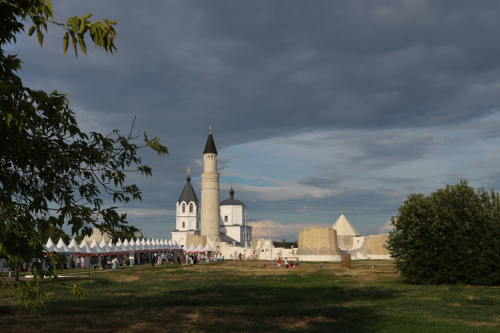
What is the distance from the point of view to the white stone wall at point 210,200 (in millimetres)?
87562

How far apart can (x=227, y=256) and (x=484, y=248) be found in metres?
60.0

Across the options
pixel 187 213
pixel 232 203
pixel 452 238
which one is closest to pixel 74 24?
pixel 452 238

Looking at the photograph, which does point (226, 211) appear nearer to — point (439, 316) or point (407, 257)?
point (407, 257)

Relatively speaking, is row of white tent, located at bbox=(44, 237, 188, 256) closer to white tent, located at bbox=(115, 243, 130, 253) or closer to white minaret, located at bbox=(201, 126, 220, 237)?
white tent, located at bbox=(115, 243, 130, 253)

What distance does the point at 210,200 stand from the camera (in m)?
87.6

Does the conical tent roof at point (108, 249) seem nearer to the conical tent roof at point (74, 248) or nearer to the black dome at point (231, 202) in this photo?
the conical tent roof at point (74, 248)

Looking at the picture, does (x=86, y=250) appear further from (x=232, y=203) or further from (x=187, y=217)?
(x=232, y=203)

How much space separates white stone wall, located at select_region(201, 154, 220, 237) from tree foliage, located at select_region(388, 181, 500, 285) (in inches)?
2525

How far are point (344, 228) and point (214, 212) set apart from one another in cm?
3044

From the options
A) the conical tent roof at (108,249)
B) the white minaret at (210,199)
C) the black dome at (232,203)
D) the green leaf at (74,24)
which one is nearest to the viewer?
the green leaf at (74,24)

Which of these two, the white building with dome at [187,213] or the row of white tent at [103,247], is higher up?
the white building with dome at [187,213]

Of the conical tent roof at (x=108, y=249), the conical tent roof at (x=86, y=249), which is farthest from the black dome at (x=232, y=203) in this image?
the conical tent roof at (x=86, y=249)

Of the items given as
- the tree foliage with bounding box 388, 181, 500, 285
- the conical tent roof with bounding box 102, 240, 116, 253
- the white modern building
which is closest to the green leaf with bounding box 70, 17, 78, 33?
the tree foliage with bounding box 388, 181, 500, 285

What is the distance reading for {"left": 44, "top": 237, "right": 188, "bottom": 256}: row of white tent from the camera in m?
37.5
